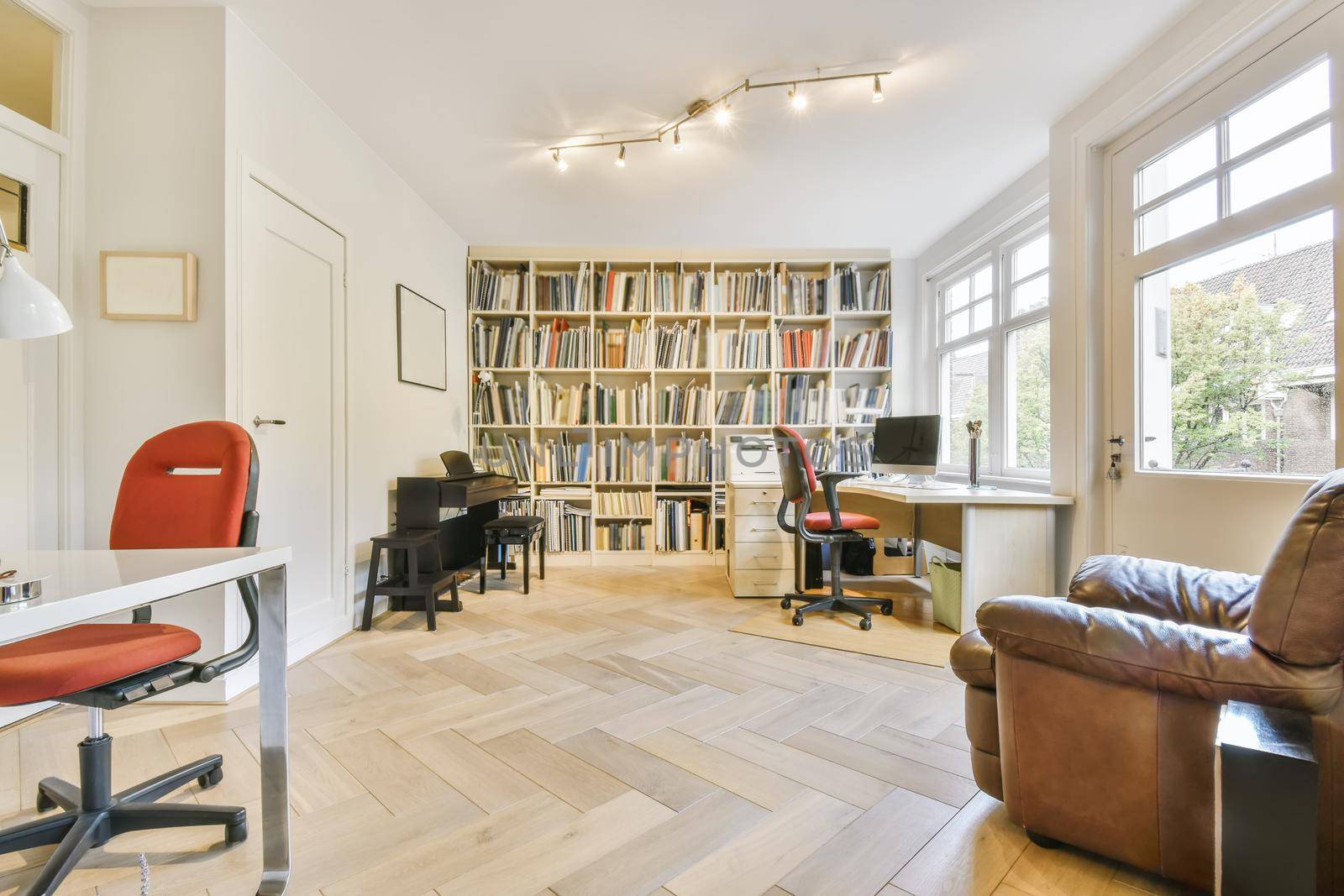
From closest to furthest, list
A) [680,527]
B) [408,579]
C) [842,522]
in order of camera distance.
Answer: [408,579]
[842,522]
[680,527]

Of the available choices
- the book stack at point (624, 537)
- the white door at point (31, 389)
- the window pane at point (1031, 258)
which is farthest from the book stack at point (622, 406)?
the white door at point (31, 389)

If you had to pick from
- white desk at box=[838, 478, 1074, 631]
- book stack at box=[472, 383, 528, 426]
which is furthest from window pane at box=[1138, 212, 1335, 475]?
book stack at box=[472, 383, 528, 426]

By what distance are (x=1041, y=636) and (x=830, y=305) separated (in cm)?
387

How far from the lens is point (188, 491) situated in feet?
5.15

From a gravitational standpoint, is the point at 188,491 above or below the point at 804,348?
below

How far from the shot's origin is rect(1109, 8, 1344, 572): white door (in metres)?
1.84

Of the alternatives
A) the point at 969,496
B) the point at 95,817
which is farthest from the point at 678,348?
the point at 95,817

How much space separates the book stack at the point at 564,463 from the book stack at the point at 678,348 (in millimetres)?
981

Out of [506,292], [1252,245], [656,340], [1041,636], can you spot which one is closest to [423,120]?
[506,292]

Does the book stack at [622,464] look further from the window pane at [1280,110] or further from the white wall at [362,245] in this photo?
the window pane at [1280,110]

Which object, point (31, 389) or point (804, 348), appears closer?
point (31, 389)

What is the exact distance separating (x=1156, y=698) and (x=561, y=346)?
14.2ft

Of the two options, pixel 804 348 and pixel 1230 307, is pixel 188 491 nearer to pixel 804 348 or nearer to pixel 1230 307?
pixel 1230 307

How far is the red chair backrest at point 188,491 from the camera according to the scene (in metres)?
1.51
